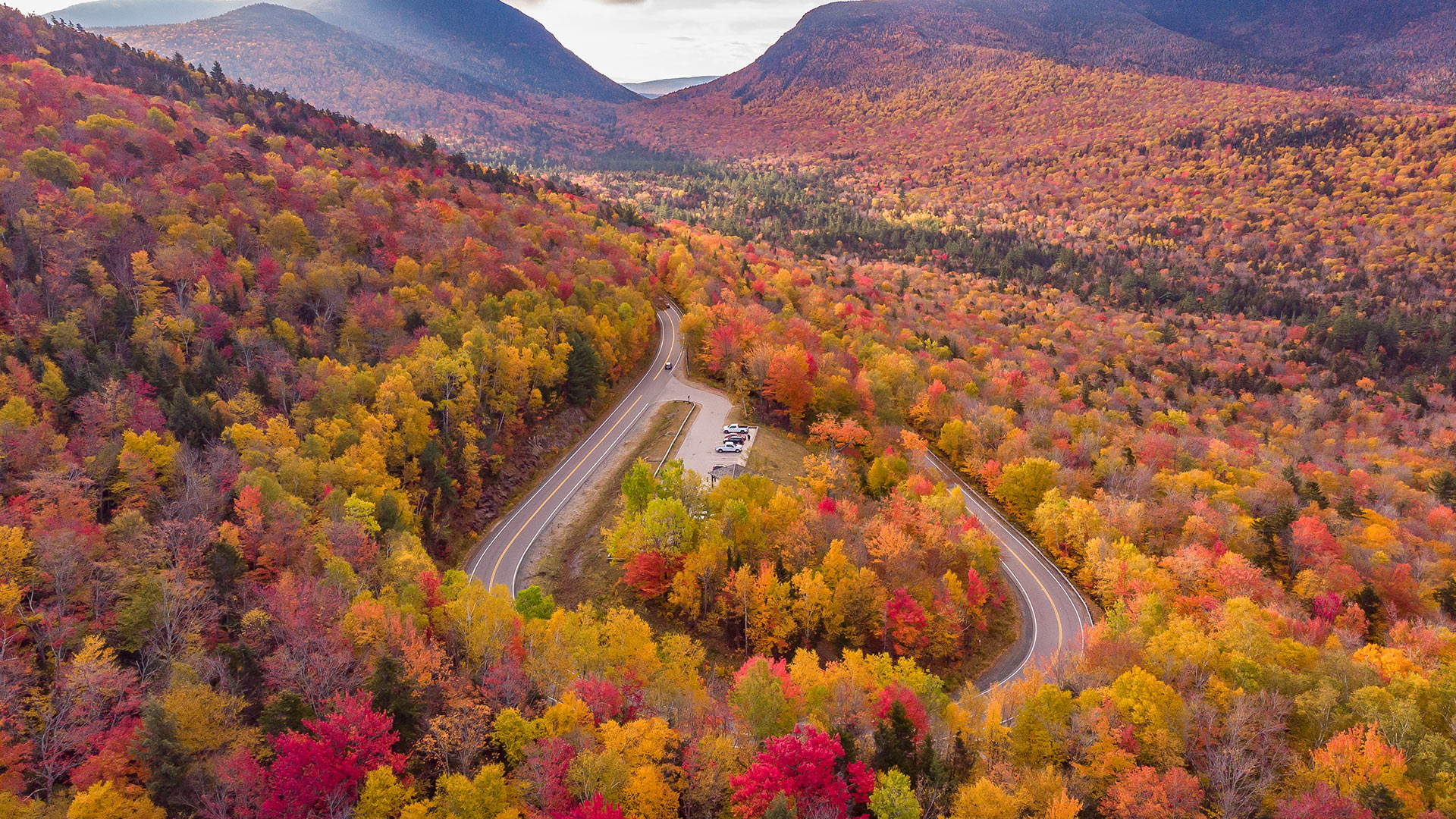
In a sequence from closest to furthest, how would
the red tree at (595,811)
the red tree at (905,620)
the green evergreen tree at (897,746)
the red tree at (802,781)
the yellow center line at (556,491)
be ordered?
the red tree at (595,811)
the red tree at (802,781)
the green evergreen tree at (897,746)
the red tree at (905,620)
the yellow center line at (556,491)

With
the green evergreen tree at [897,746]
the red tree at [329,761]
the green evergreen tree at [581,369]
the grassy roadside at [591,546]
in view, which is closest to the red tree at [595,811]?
the red tree at [329,761]

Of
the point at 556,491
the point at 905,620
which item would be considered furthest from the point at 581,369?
the point at 905,620

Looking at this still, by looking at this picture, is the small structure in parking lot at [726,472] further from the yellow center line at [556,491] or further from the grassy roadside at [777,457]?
the yellow center line at [556,491]

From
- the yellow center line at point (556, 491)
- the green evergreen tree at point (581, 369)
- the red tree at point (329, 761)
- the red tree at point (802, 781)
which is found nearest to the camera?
the red tree at point (329, 761)

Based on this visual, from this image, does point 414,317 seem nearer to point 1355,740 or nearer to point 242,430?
point 242,430

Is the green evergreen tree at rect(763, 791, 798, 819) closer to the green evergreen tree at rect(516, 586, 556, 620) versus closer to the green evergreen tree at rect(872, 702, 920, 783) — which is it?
the green evergreen tree at rect(872, 702, 920, 783)

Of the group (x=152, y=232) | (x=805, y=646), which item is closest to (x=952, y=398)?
(x=805, y=646)
